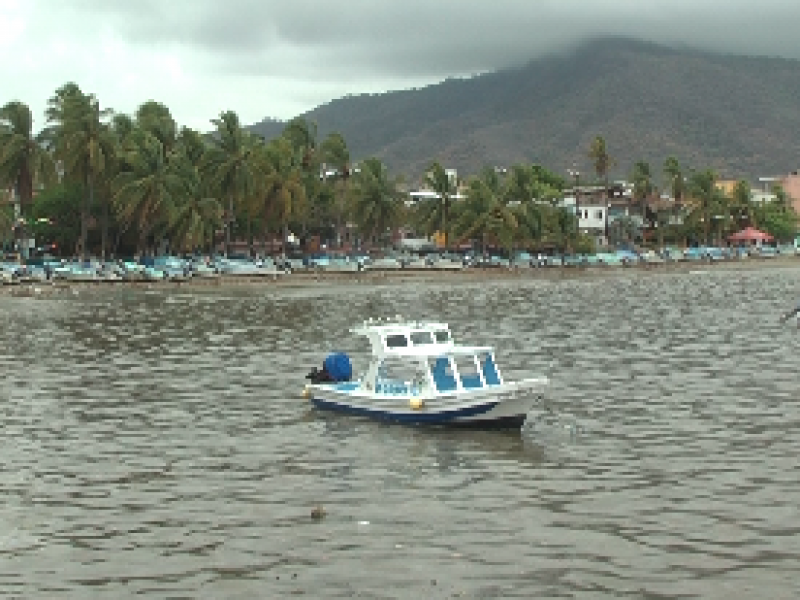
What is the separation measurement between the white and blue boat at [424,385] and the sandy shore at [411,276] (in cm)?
5433

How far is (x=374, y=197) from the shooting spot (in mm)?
126562

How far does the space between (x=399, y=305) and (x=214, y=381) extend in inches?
1424

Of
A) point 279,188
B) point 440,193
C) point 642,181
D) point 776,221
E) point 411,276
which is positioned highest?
point 642,181

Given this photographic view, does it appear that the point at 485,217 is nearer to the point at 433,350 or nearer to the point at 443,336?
the point at 443,336

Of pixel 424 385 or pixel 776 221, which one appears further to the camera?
pixel 776 221

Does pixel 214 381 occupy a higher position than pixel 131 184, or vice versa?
pixel 131 184

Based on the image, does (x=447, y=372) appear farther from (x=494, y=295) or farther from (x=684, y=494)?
(x=494, y=295)

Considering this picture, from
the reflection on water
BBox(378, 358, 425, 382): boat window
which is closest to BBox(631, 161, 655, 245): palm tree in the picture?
the reflection on water

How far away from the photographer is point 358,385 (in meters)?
30.6

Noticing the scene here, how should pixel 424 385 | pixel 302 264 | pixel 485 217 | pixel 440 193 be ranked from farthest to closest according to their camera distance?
pixel 440 193, pixel 485 217, pixel 302 264, pixel 424 385

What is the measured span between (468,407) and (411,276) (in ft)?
282

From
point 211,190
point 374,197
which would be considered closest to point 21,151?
point 211,190

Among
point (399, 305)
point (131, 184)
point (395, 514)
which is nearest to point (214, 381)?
point (395, 514)

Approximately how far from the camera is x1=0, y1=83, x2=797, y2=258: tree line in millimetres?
99812
